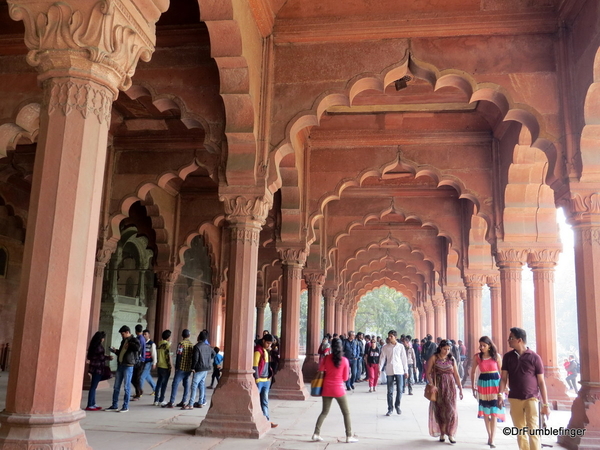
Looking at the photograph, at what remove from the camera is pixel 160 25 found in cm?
825

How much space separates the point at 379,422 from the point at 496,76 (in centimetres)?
570

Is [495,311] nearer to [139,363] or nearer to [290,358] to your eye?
[290,358]

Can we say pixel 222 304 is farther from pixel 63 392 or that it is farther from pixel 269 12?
pixel 63 392

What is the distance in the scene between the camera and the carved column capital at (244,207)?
8.08 m

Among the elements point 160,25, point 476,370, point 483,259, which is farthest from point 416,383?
point 160,25

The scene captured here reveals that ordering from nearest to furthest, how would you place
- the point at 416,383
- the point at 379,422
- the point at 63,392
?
the point at 63,392 → the point at 379,422 → the point at 416,383

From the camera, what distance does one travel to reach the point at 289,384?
464 inches

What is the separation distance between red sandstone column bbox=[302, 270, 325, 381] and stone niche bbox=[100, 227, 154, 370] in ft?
19.0

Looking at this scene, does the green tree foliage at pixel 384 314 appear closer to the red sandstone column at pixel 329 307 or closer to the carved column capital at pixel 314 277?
the red sandstone column at pixel 329 307

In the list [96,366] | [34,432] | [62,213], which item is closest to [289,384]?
[96,366]

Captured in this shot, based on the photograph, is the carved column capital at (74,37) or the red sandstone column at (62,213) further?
the carved column capital at (74,37)

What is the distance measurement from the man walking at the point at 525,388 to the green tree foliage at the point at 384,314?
60498 millimetres

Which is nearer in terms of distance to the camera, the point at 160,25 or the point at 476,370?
the point at 476,370

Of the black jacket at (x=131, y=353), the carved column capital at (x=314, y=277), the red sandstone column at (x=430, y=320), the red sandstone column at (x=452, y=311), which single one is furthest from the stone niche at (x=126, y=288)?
the red sandstone column at (x=430, y=320)
